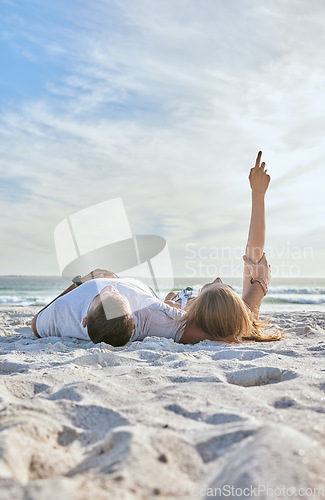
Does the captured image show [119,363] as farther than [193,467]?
Yes

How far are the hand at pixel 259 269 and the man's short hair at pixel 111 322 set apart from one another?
4.78ft

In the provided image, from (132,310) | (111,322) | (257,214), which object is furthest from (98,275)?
(257,214)

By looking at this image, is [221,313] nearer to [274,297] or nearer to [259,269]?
[259,269]

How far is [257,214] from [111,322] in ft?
6.38

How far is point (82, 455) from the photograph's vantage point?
1143 millimetres

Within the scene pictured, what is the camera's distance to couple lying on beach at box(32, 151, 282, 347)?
2.94 metres

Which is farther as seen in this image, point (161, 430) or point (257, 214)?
point (257, 214)

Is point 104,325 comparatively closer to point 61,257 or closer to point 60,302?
point 60,302

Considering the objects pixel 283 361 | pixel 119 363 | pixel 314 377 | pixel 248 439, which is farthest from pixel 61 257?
pixel 248 439

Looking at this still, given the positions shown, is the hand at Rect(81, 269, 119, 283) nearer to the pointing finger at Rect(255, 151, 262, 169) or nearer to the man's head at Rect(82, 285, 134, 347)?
the man's head at Rect(82, 285, 134, 347)

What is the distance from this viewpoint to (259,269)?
12.8 ft

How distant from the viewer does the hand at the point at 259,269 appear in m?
3.87

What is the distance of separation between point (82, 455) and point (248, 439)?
486 mm

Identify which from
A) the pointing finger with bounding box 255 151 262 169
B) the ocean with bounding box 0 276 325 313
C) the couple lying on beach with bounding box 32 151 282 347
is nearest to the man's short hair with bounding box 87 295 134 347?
the couple lying on beach with bounding box 32 151 282 347
